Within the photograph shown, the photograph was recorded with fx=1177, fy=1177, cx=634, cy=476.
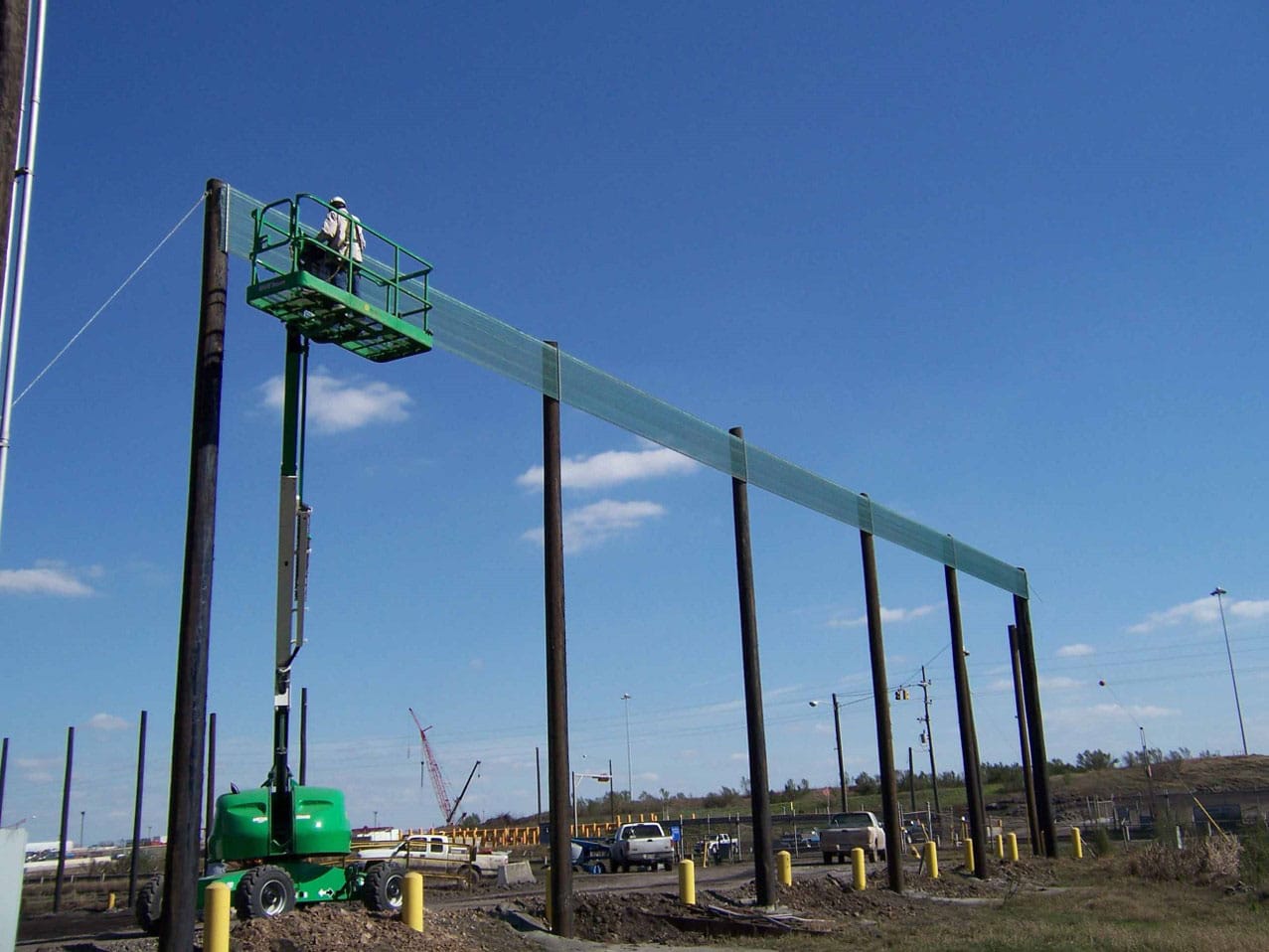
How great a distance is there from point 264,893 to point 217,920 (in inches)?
88.6

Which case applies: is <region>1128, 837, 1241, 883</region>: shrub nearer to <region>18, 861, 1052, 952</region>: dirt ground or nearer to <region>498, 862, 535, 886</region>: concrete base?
<region>18, 861, 1052, 952</region>: dirt ground

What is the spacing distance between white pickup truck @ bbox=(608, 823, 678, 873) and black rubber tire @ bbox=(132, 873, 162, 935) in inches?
1121

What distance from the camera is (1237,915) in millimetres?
22203

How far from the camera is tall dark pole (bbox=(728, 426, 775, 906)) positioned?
74.2 ft

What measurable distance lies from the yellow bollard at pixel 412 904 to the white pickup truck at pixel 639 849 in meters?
28.2

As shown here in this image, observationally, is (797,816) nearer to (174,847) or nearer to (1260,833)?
(1260,833)

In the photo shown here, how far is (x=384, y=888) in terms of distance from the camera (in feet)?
54.1

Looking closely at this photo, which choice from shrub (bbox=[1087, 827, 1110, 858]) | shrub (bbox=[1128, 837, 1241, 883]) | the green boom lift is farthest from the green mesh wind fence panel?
shrub (bbox=[1087, 827, 1110, 858])

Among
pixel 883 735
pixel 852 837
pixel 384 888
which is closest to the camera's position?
pixel 384 888

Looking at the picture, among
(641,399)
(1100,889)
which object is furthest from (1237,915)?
(641,399)

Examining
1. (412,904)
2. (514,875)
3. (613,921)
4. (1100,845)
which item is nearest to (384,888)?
(412,904)

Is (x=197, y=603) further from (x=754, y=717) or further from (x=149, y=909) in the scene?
(x=754, y=717)

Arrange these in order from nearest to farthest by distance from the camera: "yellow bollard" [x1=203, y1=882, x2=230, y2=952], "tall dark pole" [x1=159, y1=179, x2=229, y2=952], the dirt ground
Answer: "tall dark pole" [x1=159, y1=179, x2=229, y2=952]
"yellow bollard" [x1=203, y1=882, x2=230, y2=952]
the dirt ground

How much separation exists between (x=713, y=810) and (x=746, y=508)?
94411 mm
